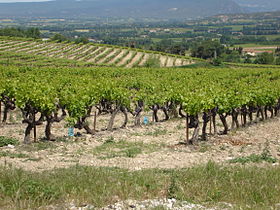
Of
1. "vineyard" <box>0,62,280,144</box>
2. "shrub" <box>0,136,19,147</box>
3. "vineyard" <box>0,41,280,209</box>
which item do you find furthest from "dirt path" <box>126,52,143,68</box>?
"shrub" <box>0,136,19,147</box>

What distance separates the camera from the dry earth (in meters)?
11.9

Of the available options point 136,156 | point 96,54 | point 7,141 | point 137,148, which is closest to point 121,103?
point 137,148

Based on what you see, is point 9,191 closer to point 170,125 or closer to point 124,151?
point 124,151

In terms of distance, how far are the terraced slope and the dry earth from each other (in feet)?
151

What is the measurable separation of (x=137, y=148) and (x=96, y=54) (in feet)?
199

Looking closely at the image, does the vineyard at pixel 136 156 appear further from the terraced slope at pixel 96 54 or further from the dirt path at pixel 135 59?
the terraced slope at pixel 96 54

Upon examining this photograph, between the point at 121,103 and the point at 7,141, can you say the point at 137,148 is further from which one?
the point at 7,141

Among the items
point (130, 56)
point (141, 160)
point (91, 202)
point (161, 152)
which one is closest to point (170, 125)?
point (161, 152)

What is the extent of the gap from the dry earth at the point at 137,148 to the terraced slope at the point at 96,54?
45974mm

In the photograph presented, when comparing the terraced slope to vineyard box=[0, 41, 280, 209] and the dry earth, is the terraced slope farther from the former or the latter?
the dry earth

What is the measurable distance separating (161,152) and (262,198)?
5.77 m

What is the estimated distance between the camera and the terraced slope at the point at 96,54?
66500 millimetres

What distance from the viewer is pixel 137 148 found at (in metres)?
13.9

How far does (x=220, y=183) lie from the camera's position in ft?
28.6
